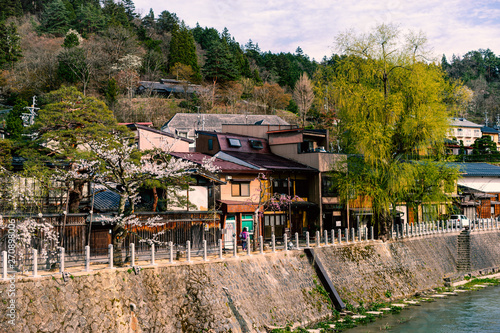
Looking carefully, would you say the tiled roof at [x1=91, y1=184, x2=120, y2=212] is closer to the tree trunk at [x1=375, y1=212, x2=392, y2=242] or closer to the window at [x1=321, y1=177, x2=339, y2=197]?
the tree trunk at [x1=375, y1=212, x2=392, y2=242]

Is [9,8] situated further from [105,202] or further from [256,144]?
[105,202]

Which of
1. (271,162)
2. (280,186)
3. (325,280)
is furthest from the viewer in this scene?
(271,162)

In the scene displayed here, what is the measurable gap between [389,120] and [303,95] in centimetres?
5664

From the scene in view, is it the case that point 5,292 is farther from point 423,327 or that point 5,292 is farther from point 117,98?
point 117,98

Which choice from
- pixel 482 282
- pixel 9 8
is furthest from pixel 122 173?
pixel 9 8

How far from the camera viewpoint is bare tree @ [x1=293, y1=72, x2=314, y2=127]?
277 feet

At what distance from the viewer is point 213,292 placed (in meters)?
19.4

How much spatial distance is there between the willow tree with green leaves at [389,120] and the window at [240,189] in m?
6.65

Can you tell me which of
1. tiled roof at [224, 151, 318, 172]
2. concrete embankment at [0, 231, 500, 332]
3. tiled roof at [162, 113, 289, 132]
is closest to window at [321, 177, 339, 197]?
tiled roof at [224, 151, 318, 172]

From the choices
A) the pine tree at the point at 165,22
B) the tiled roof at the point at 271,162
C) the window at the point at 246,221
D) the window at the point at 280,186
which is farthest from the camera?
the pine tree at the point at 165,22

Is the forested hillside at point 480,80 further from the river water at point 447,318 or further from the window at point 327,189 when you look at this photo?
the river water at point 447,318

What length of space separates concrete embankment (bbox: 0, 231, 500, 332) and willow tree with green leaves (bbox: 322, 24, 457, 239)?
182 inches

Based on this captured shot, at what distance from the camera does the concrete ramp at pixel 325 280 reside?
24875 mm

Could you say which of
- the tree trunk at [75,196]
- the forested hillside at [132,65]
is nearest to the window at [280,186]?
the tree trunk at [75,196]
